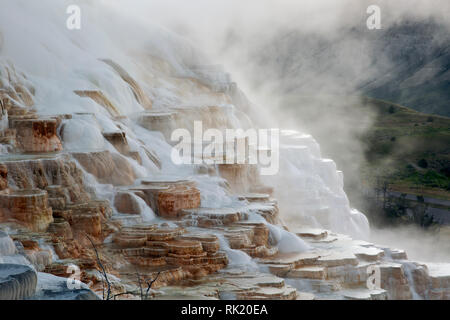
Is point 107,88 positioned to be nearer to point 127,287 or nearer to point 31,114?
point 31,114

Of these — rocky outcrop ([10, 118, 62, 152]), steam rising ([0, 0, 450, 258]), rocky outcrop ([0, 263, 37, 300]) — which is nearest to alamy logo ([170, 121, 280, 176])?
steam rising ([0, 0, 450, 258])

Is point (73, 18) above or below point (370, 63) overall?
below

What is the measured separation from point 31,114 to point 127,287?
5.67 metres

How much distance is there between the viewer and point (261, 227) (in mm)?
11977

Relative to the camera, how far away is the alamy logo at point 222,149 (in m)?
15.5

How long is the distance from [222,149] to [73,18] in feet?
21.4

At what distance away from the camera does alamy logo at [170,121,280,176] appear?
15469mm

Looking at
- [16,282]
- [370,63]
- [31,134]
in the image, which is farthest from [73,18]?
[370,63]

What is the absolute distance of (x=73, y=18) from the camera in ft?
65.1

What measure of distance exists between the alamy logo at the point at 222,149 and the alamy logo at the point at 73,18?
4935 mm

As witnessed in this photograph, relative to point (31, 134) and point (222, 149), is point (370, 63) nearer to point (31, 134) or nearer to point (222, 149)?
point (222, 149)

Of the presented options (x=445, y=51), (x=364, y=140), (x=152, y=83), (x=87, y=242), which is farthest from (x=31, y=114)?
(x=445, y=51)

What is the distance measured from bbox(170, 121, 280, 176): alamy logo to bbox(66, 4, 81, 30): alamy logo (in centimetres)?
494

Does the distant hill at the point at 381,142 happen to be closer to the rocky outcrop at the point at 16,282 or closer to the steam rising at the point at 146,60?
the steam rising at the point at 146,60
